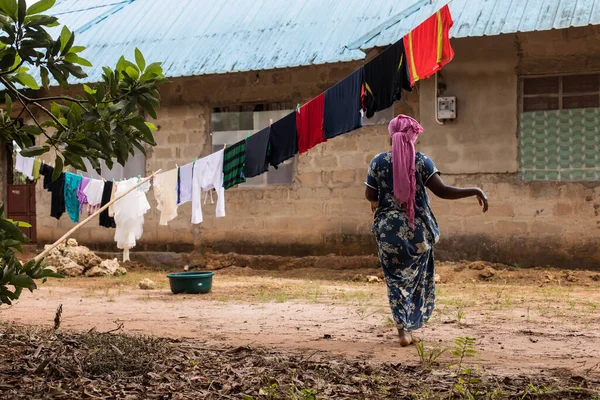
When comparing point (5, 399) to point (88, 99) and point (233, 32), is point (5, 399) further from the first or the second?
point (233, 32)

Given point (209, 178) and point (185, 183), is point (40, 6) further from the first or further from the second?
A: point (185, 183)

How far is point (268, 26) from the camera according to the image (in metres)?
13.0

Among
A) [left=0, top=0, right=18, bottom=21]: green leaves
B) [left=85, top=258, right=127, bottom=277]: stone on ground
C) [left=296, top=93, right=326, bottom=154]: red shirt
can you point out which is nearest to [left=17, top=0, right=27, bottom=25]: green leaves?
[left=0, top=0, right=18, bottom=21]: green leaves

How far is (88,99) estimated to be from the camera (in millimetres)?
3771

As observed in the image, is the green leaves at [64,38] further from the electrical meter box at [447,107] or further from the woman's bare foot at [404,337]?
the electrical meter box at [447,107]

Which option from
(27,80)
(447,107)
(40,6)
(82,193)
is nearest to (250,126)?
(82,193)

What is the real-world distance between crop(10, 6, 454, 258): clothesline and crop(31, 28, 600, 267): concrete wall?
4.07 ft

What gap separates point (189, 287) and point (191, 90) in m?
4.84

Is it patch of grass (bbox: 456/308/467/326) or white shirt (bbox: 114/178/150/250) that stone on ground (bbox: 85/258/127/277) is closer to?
white shirt (bbox: 114/178/150/250)

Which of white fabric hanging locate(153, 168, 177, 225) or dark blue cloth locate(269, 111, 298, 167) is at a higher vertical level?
dark blue cloth locate(269, 111, 298, 167)

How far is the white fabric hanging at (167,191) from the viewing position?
1171 centimetres

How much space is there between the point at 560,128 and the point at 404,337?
231 inches

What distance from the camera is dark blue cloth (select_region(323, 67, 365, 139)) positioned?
7664 mm

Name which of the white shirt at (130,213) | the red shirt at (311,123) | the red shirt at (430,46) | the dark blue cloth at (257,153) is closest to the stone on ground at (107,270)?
the white shirt at (130,213)
